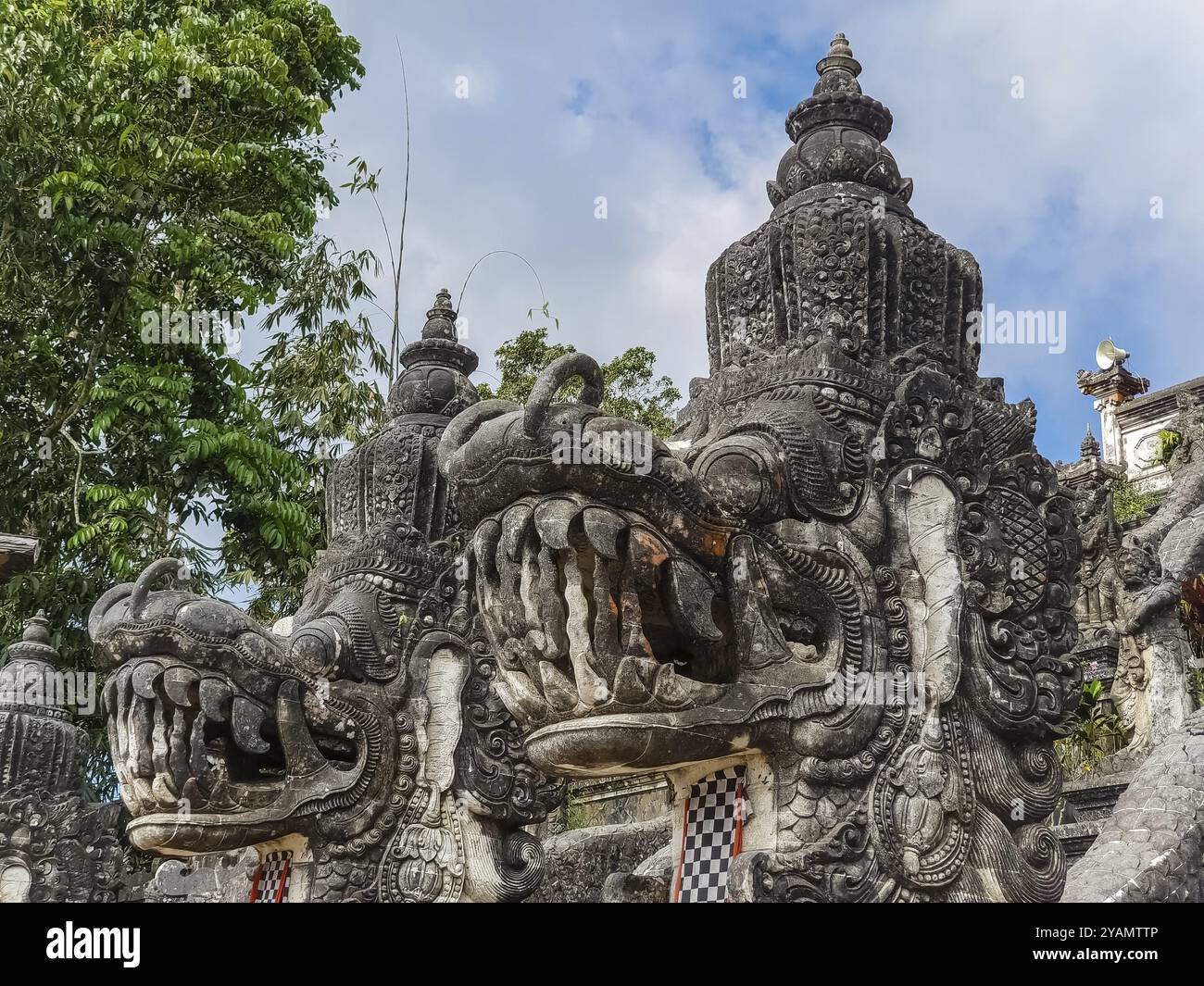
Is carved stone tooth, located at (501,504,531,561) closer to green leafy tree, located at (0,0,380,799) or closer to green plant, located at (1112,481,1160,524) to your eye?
green leafy tree, located at (0,0,380,799)

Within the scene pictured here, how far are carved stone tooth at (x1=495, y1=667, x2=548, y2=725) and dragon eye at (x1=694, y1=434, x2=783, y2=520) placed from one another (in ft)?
3.11

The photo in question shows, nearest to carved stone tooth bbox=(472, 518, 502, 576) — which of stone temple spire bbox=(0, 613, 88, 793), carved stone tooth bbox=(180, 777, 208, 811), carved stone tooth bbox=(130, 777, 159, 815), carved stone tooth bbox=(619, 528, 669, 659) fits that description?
carved stone tooth bbox=(619, 528, 669, 659)

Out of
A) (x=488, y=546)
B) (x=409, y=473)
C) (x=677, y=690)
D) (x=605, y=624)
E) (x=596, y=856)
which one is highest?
(x=409, y=473)

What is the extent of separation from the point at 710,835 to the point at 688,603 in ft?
3.24

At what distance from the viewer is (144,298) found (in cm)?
Result: 1394

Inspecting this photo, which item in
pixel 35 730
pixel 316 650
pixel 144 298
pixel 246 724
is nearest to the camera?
pixel 246 724

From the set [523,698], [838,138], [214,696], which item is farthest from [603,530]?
[214,696]

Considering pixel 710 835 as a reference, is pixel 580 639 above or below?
above

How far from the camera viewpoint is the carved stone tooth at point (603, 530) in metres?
4.62

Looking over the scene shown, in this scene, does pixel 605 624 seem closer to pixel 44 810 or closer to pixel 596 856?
pixel 596 856

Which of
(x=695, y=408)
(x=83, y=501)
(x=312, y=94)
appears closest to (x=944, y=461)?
(x=695, y=408)

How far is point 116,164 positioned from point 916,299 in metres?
10.8

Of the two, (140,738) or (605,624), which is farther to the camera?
(140,738)

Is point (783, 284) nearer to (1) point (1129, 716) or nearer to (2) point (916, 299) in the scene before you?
(2) point (916, 299)
